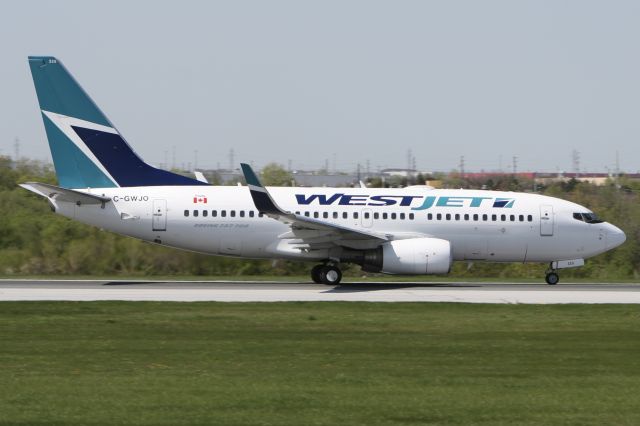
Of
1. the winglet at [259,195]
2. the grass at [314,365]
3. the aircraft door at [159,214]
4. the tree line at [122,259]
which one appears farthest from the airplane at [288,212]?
the grass at [314,365]

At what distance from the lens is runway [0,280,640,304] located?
89.9ft

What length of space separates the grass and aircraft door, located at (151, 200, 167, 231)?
7.94m

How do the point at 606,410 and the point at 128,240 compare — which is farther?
the point at 128,240

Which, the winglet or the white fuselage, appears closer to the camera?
the winglet

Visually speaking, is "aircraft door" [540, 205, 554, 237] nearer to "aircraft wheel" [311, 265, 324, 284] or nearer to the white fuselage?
the white fuselage

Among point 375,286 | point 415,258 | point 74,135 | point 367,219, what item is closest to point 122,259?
point 74,135

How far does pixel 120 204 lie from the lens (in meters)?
32.4

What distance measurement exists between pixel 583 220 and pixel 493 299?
26.3 ft

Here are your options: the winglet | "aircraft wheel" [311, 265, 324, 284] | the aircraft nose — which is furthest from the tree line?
the winglet

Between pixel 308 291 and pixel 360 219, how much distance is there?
4.06m

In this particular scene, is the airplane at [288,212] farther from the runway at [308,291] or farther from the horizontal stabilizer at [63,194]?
the runway at [308,291]

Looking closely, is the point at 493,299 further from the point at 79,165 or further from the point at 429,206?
the point at 79,165

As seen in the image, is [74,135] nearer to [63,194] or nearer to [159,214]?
[63,194]

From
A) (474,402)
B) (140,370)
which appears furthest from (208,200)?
(474,402)
